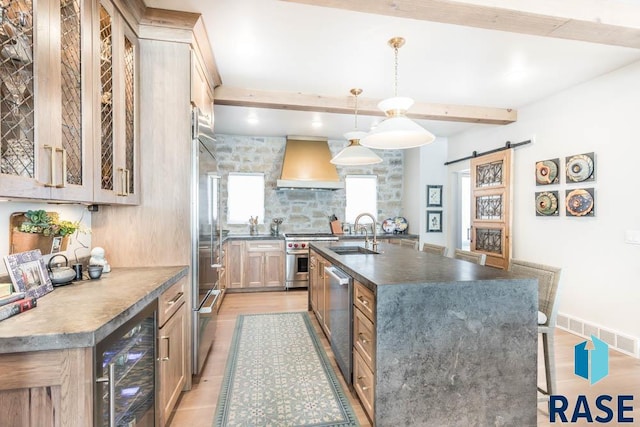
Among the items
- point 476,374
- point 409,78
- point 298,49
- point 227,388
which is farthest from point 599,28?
point 227,388

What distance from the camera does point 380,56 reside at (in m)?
2.68

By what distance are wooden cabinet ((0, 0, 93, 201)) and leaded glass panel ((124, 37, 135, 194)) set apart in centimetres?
40

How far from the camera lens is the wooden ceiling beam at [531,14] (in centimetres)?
171

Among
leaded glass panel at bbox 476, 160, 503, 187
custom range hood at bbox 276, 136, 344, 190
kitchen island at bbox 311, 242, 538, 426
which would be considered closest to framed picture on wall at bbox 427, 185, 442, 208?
leaded glass panel at bbox 476, 160, 503, 187

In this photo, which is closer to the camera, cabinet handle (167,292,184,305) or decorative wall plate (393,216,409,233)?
cabinet handle (167,292,184,305)

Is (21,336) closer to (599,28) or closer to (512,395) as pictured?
(512,395)

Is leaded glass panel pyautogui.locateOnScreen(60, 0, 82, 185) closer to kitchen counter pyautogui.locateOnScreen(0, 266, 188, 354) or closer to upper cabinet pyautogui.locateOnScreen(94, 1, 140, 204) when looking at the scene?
upper cabinet pyautogui.locateOnScreen(94, 1, 140, 204)

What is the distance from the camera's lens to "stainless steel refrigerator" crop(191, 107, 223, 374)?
2.20 meters

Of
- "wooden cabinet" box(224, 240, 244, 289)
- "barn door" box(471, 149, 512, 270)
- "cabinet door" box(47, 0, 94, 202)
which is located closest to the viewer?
"cabinet door" box(47, 0, 94, 202)

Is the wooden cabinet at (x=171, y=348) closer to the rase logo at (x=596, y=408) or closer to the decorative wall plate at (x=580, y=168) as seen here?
the rase logo at (x=596, y=408)

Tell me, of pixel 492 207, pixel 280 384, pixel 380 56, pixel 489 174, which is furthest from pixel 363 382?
pixel 489 174

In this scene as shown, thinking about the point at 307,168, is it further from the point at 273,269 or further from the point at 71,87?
the point at 71,87

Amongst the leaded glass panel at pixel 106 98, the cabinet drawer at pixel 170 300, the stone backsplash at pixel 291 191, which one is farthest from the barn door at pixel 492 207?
the leaded glass panel at pixel 106 98

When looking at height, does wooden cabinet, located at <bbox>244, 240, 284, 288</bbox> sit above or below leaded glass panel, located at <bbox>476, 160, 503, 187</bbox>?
below
